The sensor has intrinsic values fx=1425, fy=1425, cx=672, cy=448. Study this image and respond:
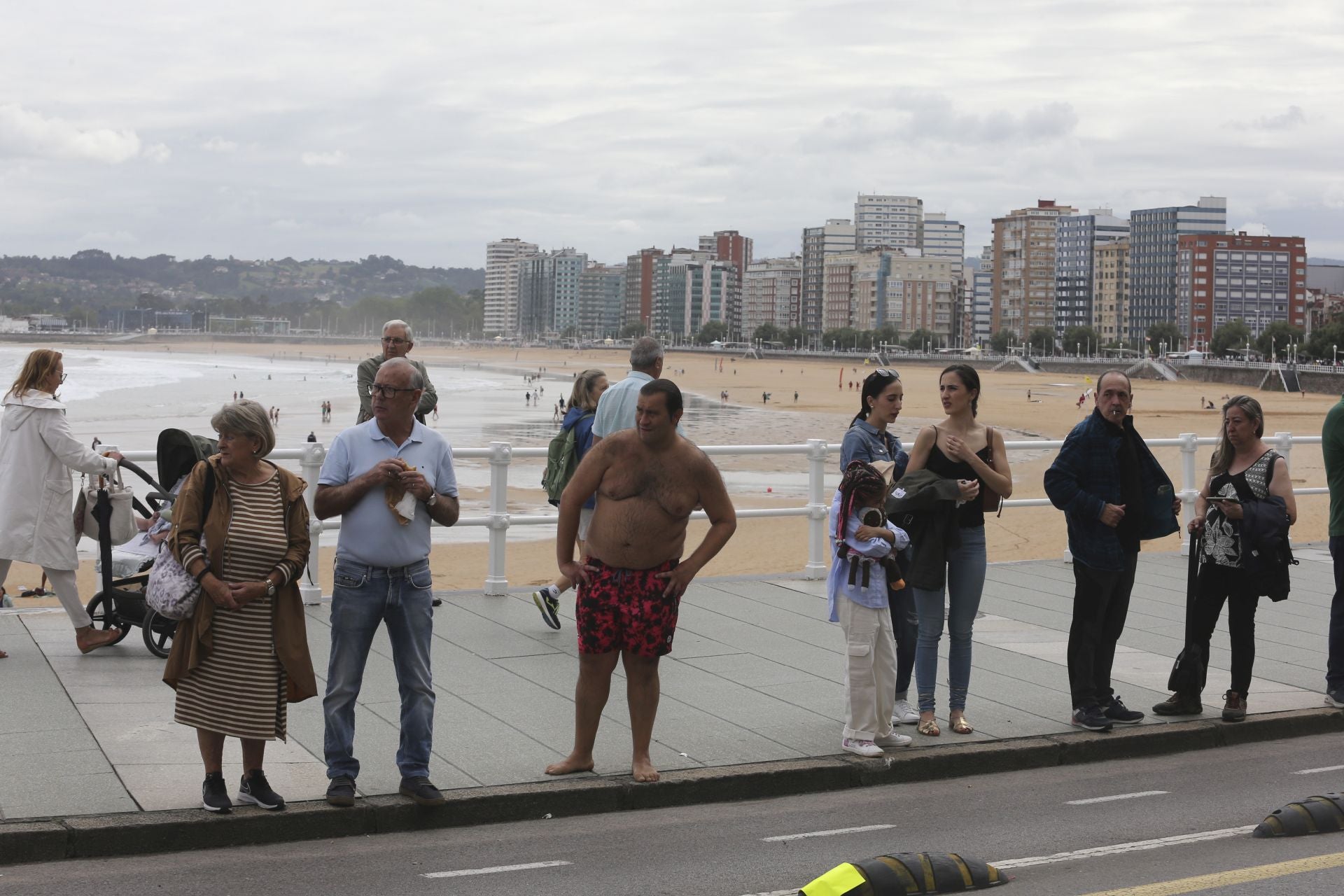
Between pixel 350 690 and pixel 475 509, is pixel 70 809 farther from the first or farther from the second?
pixel 475 509

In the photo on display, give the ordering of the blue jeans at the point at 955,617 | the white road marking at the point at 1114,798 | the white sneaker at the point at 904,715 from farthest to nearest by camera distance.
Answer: the white sneaker at the point at 904,715
the blue jeans at the point at 955,617
the white road marking at the point at 1114,798

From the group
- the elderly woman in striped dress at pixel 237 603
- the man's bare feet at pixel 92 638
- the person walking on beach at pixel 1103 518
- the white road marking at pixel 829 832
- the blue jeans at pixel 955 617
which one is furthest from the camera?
the man's bare feet at pixel 92 638

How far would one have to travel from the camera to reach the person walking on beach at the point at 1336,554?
8148 millimetres

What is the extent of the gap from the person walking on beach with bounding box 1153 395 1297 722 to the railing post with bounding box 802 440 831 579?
363 cm

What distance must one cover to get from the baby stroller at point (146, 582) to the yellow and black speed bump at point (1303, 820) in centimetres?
542

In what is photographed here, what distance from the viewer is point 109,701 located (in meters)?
7.05

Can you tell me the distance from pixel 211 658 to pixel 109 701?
77.1 inches

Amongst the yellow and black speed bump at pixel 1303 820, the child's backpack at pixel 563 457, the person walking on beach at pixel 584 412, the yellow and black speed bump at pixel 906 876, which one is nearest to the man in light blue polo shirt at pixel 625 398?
the person walking on beach at pixel 584 412

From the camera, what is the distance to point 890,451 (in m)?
7.28

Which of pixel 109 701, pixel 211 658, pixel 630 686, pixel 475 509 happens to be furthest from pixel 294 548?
pixel 475 509

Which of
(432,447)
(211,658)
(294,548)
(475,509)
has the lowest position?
(475,509)

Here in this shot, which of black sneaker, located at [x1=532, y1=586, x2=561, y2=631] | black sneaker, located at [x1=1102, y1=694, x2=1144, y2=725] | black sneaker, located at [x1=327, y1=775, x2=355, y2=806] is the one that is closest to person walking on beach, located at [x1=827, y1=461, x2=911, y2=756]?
black sneaker, located at [x1=1102, y1=694, x2=1144, y2=725]

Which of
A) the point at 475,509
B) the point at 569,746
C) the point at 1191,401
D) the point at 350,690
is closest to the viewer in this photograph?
the point at 350,690

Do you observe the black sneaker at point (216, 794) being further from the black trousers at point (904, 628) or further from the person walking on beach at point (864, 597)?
the black trousers at point (904, 628)
